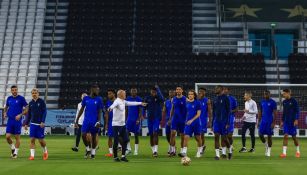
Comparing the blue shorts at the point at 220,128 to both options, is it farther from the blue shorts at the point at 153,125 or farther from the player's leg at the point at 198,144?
the blue shorts at the point at 153,125

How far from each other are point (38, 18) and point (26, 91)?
861cm

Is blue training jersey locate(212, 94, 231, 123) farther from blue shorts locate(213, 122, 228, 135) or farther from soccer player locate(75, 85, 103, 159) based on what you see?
soccer player locate(75, 85, 103, 159)

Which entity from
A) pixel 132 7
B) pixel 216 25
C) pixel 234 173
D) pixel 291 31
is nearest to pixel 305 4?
pixel 291 31

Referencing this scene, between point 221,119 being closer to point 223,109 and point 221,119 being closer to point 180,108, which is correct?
point 223,109

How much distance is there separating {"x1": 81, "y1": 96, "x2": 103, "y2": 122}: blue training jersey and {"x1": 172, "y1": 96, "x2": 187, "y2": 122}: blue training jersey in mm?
2384

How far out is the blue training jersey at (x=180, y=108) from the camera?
18297mm

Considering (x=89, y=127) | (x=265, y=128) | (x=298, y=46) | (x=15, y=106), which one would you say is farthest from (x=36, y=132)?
(x=298, y=46)

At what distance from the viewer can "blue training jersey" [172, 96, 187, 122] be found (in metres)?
18.3

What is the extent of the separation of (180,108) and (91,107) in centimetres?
281

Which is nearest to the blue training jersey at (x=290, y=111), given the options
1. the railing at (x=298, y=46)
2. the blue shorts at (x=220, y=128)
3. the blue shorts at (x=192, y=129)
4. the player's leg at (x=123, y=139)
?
the blue shorts at (x=220, y=128)

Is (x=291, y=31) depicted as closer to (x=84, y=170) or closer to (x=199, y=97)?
(x=199, y=97)

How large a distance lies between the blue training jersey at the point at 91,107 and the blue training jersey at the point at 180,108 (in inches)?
93.8

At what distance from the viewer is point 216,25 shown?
45656 mm

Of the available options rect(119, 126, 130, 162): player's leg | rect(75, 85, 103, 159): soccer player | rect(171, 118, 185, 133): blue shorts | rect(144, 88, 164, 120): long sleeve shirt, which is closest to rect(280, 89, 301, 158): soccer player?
rect(171, 118, 185, 133): blue shorts
